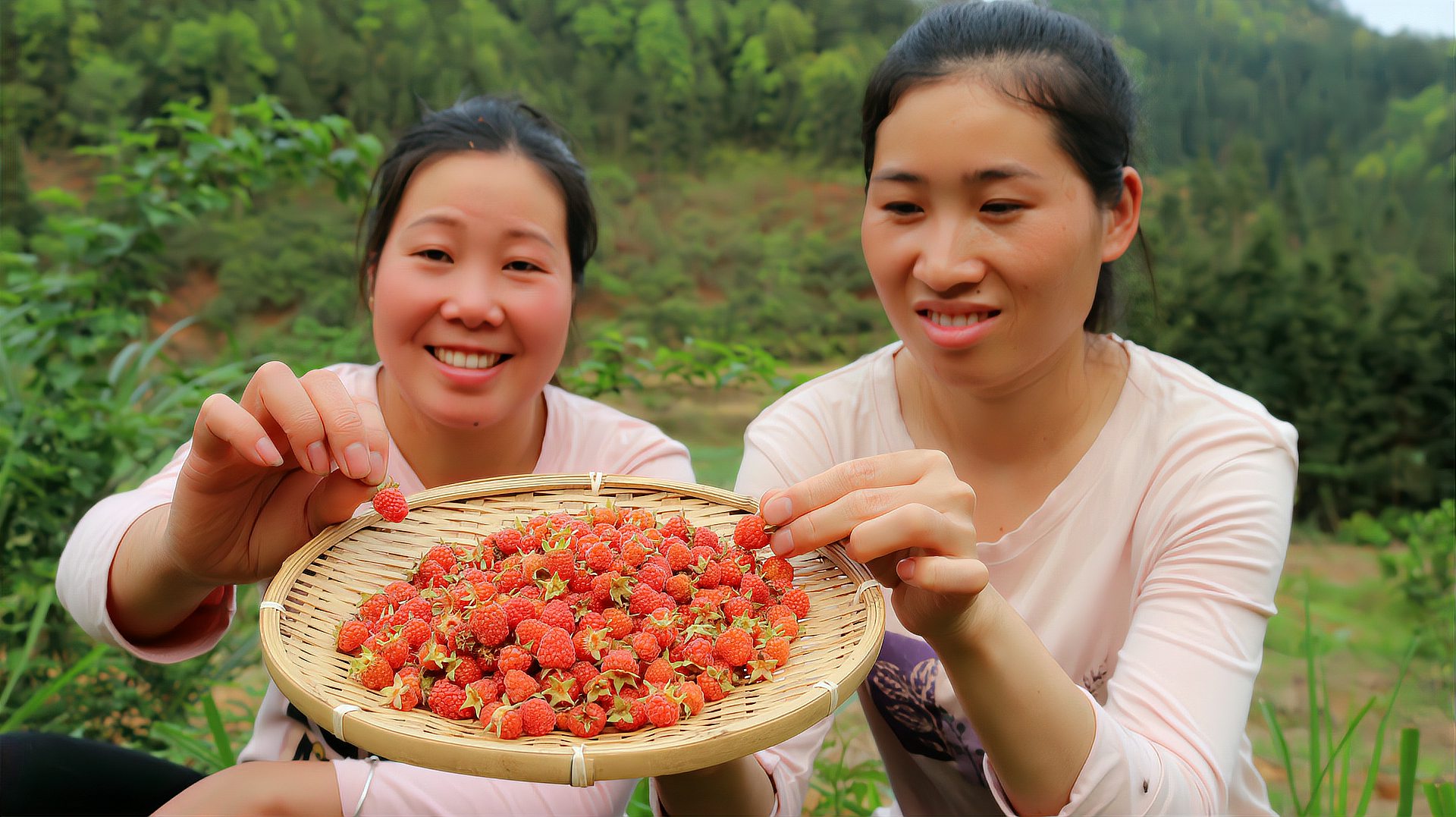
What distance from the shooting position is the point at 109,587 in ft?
4.57

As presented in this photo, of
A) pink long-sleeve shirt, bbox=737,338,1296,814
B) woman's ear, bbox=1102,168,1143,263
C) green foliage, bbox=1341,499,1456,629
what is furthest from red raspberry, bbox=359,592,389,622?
green foliage, bbox=1341,499,1456,629

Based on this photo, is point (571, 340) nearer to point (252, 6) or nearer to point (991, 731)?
point (991, 731)

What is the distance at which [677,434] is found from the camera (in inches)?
149

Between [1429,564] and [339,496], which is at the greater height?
[339,496]

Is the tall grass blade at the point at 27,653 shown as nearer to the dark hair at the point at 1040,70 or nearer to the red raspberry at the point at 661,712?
the red raspberry at the point at 661,712

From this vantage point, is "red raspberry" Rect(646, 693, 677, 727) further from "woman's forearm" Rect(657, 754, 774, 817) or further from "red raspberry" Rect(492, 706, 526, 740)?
"woman's forearm" Rect(657, 754, 774, 817)

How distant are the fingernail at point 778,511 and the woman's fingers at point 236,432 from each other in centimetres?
56

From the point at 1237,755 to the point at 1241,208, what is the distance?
2974mm

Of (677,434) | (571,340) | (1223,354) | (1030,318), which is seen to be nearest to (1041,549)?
(1030,318)

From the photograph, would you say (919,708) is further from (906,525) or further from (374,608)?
(374,608)

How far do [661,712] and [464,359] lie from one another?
0.75 meters

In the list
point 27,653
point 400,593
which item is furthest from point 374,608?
point 27,653

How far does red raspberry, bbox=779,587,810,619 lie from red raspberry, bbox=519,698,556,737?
350 millimetres

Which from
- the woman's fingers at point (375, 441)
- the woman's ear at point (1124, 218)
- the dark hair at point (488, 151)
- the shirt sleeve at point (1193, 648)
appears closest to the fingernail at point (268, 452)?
the woman's fingers at point (375, 441)
